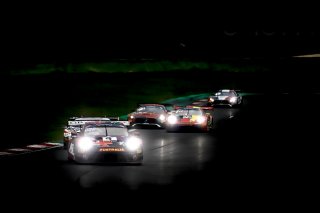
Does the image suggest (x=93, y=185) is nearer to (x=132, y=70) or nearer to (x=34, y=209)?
(x=34, y=209)

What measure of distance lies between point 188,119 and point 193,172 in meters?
17.6

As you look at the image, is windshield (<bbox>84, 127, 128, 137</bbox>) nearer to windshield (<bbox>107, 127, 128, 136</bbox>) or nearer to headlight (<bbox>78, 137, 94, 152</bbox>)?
windshield (<bbox>107, 127, 128, 136</bbox>)

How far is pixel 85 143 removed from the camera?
23.3 metres

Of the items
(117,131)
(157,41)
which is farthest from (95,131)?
(157,41)

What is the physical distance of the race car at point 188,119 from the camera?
39656 millimetres

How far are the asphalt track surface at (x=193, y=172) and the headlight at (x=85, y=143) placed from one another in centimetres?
52

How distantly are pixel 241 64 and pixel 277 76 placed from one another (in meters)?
6.54

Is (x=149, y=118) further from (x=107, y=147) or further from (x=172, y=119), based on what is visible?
(x=107, y=147)

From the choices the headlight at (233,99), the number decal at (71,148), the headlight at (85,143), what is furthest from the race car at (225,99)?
the headlight at (85,143)

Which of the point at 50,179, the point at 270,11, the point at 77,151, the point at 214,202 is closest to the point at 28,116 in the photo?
the point at 77,151

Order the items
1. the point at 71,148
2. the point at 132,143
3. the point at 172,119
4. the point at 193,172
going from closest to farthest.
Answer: the point at 193,172, the point at 132,143, the point at 71,148, the point at 172,119

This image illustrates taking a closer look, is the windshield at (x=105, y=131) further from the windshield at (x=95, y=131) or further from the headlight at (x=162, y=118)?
the headlight at (x=162, y=118)

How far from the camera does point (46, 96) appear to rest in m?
71.8

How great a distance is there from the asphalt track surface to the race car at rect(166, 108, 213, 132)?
432 mm
